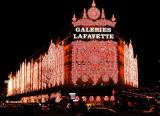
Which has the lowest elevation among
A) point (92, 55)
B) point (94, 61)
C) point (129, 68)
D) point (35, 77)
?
point (35, 77)

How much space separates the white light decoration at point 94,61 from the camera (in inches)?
4178

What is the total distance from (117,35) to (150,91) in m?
30.6

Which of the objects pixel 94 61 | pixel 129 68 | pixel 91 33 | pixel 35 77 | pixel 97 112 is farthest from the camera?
pixel 35 77

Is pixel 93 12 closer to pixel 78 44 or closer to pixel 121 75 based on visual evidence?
pixel 78 44

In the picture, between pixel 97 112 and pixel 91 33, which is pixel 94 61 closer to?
pixel 91 33

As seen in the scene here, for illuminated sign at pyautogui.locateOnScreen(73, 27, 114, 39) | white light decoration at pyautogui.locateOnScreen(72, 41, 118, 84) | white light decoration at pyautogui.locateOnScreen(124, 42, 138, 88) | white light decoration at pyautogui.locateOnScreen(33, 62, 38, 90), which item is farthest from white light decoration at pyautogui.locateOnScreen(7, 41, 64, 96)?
white light decoration at pyautogui.locateOnScreen(124, 42, 138, 88)

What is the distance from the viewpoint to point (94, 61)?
10662cm

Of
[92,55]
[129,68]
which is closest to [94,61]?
[92,55]

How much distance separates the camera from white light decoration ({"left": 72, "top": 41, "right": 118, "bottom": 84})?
348 feet

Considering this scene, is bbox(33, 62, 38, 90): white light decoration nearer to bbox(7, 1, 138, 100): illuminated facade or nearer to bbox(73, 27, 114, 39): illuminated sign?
bbox(7, 1, 138, 100): illuminated facade

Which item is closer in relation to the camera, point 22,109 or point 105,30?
point 22,109

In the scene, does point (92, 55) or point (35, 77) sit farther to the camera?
point (35, 77)

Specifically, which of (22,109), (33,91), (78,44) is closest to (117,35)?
(78,44)

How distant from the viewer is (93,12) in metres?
109
